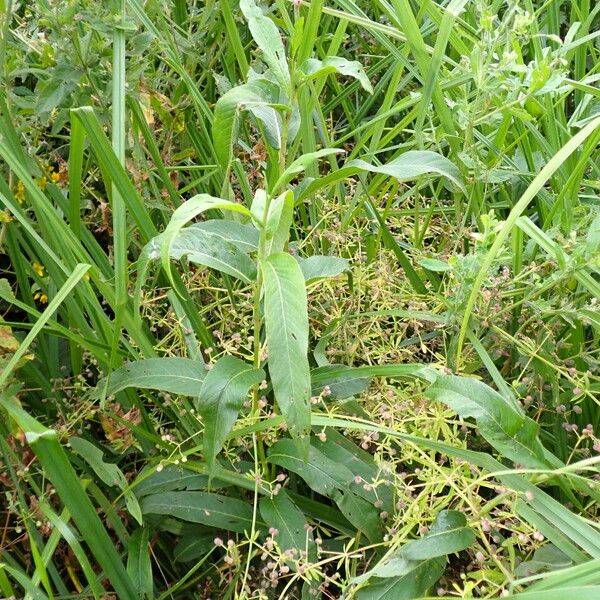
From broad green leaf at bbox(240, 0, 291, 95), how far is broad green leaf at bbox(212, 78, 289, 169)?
0.10 feet

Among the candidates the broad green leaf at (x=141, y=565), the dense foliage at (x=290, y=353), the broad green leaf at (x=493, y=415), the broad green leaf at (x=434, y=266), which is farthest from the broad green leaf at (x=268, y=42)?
the broad green leaf at (x=141, y=565)

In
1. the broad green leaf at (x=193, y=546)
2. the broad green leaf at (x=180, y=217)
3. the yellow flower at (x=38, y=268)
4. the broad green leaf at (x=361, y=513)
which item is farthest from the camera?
the yellow flower at (x=38, y=268)

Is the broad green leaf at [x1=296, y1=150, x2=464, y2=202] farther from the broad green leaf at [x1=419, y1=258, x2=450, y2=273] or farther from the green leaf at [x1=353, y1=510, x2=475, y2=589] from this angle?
the green leaf at [x1=353, y1=510, x2=475, y2=589]

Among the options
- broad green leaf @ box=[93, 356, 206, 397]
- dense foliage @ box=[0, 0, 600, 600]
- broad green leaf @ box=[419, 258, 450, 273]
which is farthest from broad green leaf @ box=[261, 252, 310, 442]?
broad green leaf @ box=[419, 258, 450, 273]

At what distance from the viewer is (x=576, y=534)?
0.83 metres

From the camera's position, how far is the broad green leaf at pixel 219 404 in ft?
2.81

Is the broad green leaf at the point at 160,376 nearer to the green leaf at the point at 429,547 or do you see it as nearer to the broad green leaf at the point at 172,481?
the broad green leaf at the point at 172,481

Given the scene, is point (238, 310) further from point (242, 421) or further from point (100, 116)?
point (100, 116)

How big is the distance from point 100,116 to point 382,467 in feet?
2.22

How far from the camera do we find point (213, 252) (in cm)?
96

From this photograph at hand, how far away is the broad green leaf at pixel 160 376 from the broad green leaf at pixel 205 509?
160mm

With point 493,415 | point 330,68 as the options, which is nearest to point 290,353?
point 493,415

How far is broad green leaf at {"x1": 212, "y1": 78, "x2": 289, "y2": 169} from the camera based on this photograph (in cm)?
95

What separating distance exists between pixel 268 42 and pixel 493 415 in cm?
51
